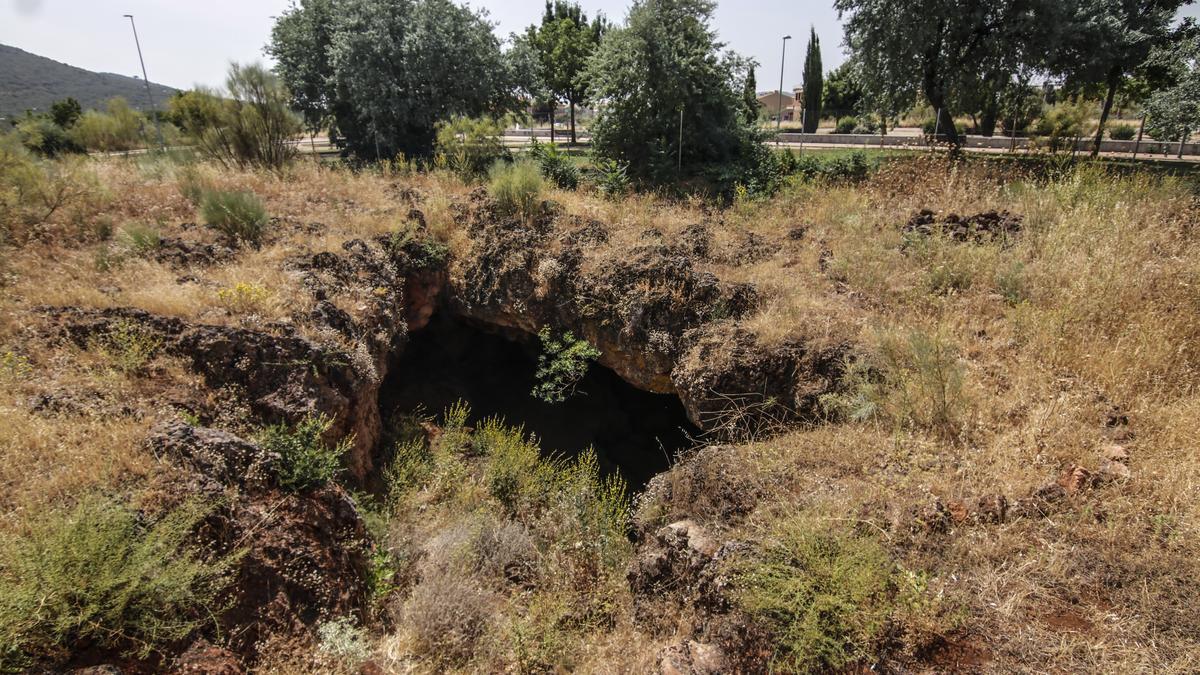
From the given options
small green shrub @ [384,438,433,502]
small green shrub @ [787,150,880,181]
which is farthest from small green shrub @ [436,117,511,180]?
small green shrub @ [384,438,433,502]

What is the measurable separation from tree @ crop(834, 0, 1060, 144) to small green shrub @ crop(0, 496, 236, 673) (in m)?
14.1

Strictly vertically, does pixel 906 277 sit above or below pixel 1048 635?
above

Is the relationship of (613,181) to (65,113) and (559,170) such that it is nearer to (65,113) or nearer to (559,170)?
(559,170)

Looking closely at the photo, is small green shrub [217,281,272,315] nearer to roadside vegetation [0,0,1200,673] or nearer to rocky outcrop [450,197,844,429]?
roadside vegetation [0,0,1200,673]

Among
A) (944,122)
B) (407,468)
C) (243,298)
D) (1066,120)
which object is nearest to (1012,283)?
(407,468)

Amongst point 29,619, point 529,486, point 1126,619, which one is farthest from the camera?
point 529,486

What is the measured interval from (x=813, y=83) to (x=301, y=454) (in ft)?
122

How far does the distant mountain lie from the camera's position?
25.3 m

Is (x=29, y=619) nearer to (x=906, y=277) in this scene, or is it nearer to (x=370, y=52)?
(x=906, y=277)

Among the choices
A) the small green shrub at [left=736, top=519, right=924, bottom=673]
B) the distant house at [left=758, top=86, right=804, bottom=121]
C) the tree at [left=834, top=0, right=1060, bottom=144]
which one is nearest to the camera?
the small green shrub at [left=736, top=519, right=924, bottom=673]

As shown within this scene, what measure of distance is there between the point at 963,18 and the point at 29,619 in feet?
49.5

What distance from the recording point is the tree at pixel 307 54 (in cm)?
1541

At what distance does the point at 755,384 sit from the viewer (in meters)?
5.14

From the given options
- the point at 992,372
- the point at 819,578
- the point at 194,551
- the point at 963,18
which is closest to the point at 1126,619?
the point at 819,578
